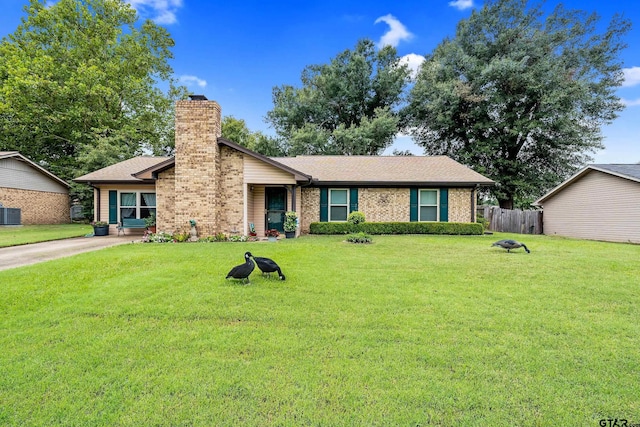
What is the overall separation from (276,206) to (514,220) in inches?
578

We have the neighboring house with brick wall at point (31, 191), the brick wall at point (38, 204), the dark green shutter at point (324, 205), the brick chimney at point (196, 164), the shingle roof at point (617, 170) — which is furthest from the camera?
the brick wall at point (38, 204)

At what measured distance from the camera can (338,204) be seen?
15.1m

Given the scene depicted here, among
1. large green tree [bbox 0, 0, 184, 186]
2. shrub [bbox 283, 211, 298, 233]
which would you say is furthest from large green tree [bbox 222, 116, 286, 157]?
shrub [bbox 283, 211, 298, 233]

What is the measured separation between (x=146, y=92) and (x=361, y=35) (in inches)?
779

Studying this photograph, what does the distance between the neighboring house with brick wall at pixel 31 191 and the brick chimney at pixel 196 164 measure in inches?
544

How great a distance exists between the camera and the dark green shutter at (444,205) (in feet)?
49.0

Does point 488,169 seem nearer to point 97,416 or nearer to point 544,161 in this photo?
point 544,161

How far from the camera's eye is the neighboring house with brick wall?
18094mm

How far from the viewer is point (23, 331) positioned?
351cm

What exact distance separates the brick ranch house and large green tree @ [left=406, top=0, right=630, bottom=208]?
888cm

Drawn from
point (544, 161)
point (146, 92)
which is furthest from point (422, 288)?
point (146, 92)

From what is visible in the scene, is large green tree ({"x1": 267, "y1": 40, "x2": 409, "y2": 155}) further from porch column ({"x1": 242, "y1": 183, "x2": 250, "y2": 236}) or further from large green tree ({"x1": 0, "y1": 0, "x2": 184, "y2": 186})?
porch column ({"x1": 242, "y1": 183, "x2": 250, "y2": 236})

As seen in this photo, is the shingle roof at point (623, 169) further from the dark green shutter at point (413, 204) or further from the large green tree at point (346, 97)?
the large green tree at point (346, 97)

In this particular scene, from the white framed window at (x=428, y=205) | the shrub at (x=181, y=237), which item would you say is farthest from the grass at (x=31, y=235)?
the white framed window at (x=428, y=205)
